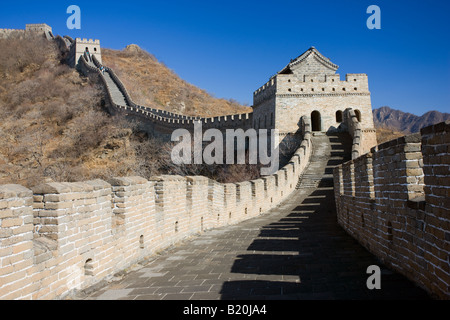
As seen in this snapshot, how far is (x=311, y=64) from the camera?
33.6 metres

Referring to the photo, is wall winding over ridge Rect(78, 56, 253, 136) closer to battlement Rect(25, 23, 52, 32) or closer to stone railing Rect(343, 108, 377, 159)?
stone railing Rect(343, 108, 377, 159)

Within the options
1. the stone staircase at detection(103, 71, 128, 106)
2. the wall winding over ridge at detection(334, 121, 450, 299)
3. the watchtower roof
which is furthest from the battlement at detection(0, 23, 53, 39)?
the wall winding over ridge at detection(334, 121, 450, 299)

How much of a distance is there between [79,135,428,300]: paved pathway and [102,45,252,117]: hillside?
147ft

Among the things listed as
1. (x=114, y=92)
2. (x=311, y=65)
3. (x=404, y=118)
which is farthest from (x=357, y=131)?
(x=404, y=118)

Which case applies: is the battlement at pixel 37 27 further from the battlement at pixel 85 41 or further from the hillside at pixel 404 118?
the hillside at pixel 404 118

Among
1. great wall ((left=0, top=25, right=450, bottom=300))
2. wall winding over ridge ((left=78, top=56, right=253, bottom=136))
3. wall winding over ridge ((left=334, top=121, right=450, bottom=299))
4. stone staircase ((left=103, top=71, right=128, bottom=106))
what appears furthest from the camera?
stone staircase ((left=103, top=71, right=128, bottom=106))

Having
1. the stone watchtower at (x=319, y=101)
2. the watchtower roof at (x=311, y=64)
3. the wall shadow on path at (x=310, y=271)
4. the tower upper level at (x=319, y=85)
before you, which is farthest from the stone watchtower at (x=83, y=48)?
the wall shadow on path at (x=310, y=271)

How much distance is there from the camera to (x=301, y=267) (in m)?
5.25

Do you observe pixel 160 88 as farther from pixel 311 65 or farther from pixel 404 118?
pixel 404 118

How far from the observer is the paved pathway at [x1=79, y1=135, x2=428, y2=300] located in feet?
13.7

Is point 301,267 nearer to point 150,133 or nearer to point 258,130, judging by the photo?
point 258,130

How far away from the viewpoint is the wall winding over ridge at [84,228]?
358 cm

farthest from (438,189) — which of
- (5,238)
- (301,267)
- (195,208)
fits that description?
(195,208)

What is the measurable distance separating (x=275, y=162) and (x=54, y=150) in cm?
2248
